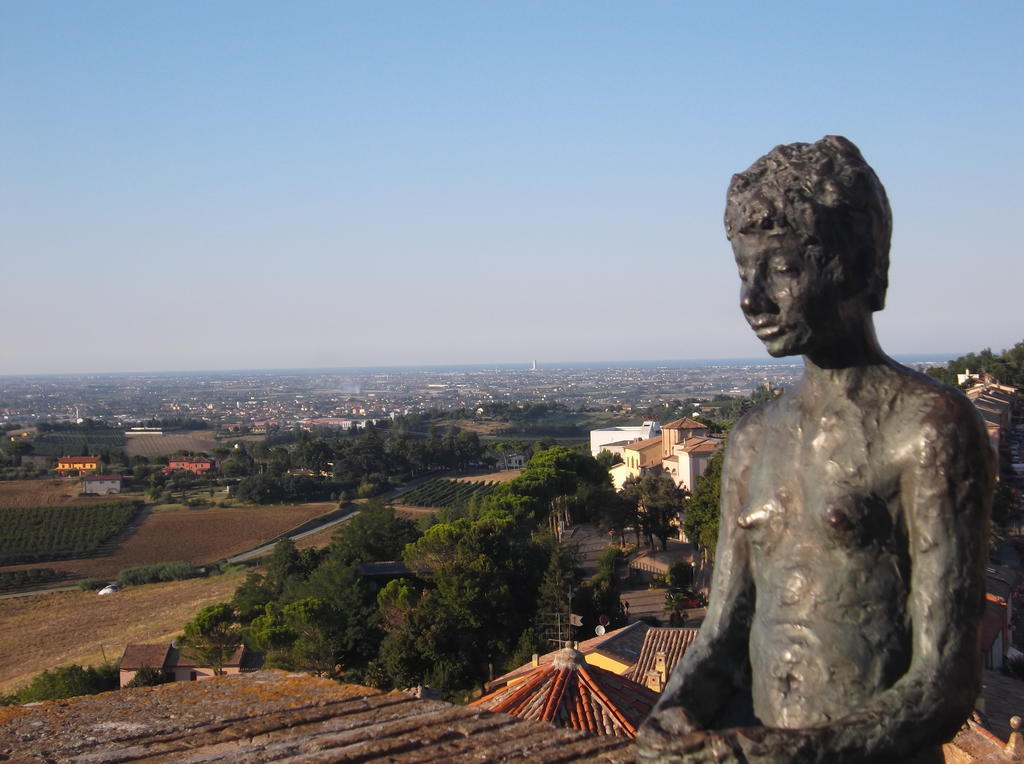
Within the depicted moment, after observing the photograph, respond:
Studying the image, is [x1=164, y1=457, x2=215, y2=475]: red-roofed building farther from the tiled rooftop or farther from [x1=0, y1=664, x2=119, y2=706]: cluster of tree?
the tiled rooftop

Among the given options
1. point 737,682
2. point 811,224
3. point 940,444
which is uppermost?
point 811,224

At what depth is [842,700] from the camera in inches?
80.4

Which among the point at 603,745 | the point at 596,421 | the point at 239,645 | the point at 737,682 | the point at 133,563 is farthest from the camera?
the point at 596,421

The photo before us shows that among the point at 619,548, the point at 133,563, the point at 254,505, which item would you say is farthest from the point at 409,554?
the point at 254,505

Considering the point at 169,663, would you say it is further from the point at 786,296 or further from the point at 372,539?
the point at 786,296

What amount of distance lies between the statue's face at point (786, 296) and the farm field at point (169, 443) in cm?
9406

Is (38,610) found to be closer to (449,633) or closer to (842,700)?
(449,633)

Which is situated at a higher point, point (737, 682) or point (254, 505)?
point (737, 682)

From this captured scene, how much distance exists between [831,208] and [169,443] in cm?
11175

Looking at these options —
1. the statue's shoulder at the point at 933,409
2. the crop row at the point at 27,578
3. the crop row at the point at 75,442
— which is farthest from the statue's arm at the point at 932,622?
the crop row at the point at 75,442

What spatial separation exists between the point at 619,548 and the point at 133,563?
24.6 metres

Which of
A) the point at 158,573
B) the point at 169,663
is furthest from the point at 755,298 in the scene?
the point at 158,573

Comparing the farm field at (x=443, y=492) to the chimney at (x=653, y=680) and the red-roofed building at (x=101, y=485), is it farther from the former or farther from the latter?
the chimney at (x=653, y=680)

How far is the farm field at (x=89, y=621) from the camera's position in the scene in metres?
28.9
